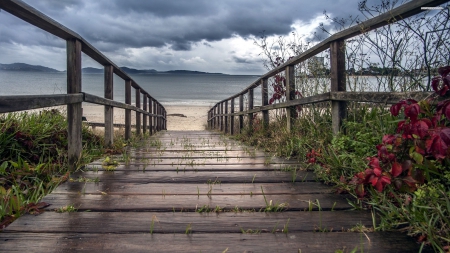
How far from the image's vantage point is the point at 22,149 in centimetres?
307

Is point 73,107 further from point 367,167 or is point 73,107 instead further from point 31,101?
point 367,167

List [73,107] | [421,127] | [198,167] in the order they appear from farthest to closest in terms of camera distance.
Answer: [198,167], [73,107], [421,127]

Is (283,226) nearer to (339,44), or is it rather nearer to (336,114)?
(336,114)

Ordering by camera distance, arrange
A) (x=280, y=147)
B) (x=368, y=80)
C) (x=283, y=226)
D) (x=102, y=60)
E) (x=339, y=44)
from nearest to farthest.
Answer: (x=283, y=226), (x=339, y=44), (x=368, y=80), (x=280, y=147), (x=102, y=60)

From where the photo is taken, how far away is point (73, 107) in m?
3.08

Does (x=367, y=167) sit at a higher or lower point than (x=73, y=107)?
lower

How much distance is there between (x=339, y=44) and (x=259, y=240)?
214 centimetres

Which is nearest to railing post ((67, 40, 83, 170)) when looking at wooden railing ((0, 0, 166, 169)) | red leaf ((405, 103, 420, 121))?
wooden railing ((0, 0, 166, 169))

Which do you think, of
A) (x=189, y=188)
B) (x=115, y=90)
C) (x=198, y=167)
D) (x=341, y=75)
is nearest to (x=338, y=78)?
(x=341, y=75)

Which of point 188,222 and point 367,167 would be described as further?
point 367,167

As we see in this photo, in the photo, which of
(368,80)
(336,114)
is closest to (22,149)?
(336,114)

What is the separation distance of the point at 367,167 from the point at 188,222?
48.4 inches

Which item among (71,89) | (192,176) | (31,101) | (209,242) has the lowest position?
(209,242)

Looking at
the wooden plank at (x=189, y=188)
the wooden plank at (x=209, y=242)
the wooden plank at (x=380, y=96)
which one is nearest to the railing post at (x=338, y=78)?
the wooden plank at (x=380, y=96)
